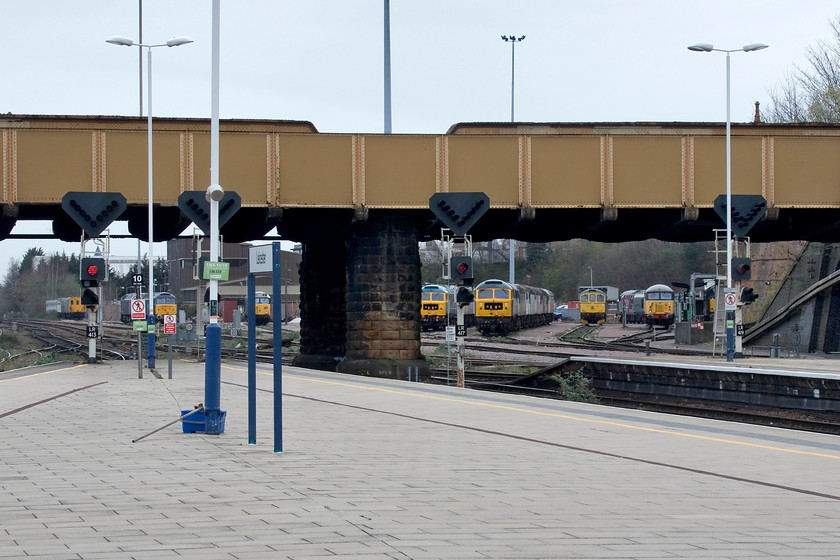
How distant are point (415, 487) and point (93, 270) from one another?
62.9ft

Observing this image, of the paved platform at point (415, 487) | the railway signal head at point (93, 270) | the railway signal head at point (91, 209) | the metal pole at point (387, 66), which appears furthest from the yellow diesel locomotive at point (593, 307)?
the paved platform at point (415, 487)

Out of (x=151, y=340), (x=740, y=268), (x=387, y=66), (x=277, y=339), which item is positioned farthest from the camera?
(x=387, y=66)

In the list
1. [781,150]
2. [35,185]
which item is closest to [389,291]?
[35,185]

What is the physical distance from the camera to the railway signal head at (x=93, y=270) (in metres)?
25.6

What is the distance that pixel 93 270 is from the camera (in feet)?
84.7

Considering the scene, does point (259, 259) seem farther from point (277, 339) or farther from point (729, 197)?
point (729, 197)

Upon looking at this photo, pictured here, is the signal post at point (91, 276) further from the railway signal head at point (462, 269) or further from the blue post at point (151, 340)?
the railway signal head at point (462, 269)

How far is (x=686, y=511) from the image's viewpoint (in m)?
7.66

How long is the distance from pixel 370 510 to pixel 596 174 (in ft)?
77.5

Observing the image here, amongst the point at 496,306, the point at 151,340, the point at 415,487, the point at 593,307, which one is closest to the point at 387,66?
the point at 496,306

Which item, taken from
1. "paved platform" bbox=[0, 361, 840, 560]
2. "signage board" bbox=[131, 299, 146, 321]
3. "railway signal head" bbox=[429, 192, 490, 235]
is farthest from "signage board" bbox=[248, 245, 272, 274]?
"railway signal head" bbox=[429, 192, 490, 235]

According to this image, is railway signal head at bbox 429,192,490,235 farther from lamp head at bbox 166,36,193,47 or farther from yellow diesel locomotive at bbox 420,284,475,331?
yellow diesel locomotive at bbox 420,284,475,331

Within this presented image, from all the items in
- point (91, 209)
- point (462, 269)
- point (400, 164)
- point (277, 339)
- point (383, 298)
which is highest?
point (400, 164)

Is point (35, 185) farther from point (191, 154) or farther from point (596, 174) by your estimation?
point (596, 174)
